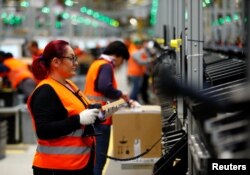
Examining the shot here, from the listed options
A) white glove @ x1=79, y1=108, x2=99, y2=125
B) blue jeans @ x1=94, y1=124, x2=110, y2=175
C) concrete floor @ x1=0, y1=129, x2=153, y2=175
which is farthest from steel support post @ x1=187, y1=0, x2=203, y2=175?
concrete floor @ x1=0, y1=129, x2=153, y2=175

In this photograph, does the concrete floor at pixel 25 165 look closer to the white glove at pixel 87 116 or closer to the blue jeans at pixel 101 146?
the blue jeans at pixel 101 146

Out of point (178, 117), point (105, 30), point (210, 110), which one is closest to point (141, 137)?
point (178, 117)

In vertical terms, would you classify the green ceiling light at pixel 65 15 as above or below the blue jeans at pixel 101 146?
above

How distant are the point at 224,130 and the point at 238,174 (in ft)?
1.35

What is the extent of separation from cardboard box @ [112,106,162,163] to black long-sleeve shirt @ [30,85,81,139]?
2.41 metres

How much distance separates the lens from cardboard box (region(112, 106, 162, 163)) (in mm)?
5891

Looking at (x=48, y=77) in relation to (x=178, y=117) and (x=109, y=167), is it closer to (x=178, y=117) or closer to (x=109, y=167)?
(x=178, y=117)

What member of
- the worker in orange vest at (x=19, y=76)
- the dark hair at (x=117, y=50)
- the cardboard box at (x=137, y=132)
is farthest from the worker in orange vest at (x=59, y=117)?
the worker in orange vest at (x=19, y=76)

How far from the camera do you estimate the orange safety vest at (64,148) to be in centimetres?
354

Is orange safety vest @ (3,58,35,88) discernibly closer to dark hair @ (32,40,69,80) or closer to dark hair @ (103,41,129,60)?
dark hair @ (103,41,129,60)

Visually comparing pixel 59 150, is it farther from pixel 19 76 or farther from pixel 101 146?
pixel 19 76

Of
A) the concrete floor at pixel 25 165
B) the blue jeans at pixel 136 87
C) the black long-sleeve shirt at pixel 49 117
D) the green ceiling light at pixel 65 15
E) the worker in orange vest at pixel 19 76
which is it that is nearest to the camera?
the black long-sleeve shirt at pixel 49 117

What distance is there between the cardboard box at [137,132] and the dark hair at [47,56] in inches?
89.3

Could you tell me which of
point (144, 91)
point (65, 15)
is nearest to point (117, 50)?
point (144, 91)
